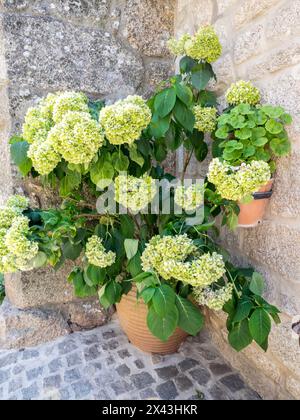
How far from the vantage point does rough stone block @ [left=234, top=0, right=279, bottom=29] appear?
1.18 meters

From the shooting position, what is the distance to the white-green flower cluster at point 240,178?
1.01 m

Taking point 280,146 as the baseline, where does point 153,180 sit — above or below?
below

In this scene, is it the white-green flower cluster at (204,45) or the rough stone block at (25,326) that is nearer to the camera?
the white-green flower cluster at (204,45)

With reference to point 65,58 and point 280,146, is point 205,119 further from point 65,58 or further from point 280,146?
point 65,58

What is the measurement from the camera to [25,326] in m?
1.73

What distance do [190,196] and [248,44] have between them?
720mm

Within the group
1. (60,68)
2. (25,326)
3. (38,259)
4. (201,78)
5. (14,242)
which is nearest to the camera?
(14,242)

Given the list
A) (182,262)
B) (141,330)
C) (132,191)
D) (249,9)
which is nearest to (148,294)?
(182,262)

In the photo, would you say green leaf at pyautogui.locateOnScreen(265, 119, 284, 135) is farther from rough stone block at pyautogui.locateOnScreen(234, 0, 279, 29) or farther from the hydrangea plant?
rough stone block at pyautogui.locateOnScreen(234, 0, 279, 29)

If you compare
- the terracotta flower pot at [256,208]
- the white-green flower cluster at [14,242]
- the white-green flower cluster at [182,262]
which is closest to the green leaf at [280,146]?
the terracotta flower pot at [256,208]

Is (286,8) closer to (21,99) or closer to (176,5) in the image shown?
(176,5)

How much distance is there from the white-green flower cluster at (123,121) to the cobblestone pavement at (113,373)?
1.11m

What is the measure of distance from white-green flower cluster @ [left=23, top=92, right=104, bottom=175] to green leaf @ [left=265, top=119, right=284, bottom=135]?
0.58 m

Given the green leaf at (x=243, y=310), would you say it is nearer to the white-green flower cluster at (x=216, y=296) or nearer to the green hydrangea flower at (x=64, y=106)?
the white-green flower cluster at (x=216, y=296)
